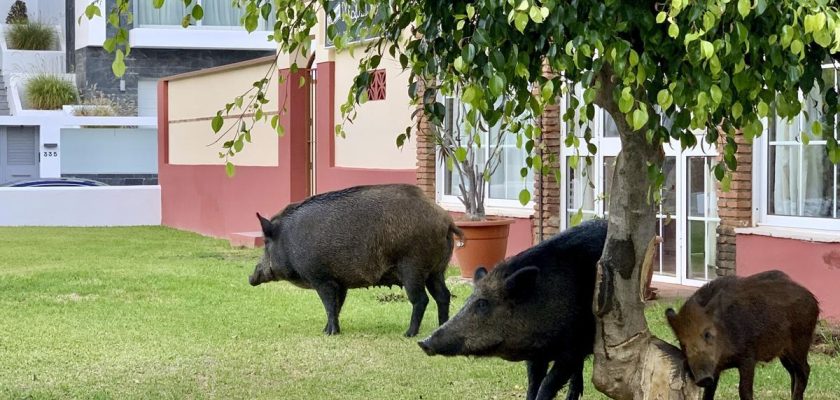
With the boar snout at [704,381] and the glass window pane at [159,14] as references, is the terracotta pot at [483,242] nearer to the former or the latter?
the boar snout at [704,381]

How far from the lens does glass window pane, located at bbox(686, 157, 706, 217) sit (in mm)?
11992

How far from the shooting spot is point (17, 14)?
3800cm

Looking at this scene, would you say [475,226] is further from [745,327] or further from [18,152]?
[18,152]

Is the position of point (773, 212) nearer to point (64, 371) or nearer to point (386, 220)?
point (386, 220)

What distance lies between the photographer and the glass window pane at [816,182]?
412 inches

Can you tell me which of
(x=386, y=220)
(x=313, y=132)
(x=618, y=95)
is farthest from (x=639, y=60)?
(x=313, y=132)

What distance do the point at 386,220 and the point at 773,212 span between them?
11.0ft

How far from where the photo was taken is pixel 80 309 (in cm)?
1223

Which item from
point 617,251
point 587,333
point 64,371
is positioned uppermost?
point 617,251

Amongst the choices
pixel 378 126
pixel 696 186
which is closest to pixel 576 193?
pixel 696 186

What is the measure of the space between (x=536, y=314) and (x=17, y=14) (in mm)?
34530

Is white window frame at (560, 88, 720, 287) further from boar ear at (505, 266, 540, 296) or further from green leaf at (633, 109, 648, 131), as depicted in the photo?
green leaf at (633, 109, 648, 131)

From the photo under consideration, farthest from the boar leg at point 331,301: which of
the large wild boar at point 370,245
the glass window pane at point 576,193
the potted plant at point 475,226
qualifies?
the glass window pane at point 576,193

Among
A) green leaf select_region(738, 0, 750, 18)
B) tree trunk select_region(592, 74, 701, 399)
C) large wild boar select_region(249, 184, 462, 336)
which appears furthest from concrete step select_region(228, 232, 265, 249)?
green leaf select_region(738, 0, 750, 18)
